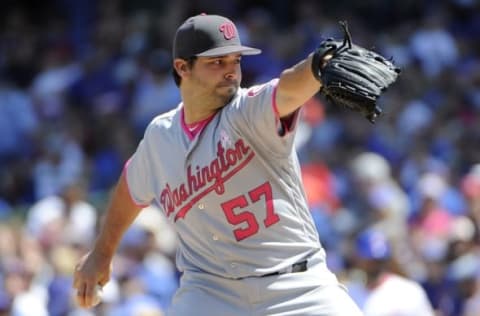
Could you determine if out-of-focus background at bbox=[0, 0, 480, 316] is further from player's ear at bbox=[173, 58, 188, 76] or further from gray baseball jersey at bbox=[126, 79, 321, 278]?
player's ear at bbox=[173, 58, 188, 76]

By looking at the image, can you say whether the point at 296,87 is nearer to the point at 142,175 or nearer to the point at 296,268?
the point at 296,268

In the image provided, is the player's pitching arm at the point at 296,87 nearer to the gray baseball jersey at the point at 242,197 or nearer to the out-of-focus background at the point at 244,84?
the gray baseball jersey at the point at 242,197

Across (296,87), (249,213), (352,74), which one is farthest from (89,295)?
(352,74)

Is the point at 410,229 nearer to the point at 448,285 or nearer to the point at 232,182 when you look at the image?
the point at 448,285

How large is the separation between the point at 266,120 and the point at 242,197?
39 cm

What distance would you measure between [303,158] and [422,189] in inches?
52.2

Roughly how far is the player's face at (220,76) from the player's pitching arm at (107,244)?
2.34 feet

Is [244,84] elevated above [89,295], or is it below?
above

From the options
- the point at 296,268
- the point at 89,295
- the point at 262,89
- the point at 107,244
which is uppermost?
the point at 262,89

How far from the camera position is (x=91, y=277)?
580 cm

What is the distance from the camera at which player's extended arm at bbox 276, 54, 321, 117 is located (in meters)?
4.84

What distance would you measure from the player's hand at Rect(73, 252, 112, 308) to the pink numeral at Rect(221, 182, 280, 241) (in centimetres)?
80

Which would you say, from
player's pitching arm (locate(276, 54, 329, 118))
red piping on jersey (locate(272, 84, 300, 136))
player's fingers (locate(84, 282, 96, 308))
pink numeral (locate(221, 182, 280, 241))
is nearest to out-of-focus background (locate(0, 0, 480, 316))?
player's fingers (locate(84, 282, 96, 308))

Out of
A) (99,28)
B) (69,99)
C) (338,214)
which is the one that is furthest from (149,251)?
(99,28)
